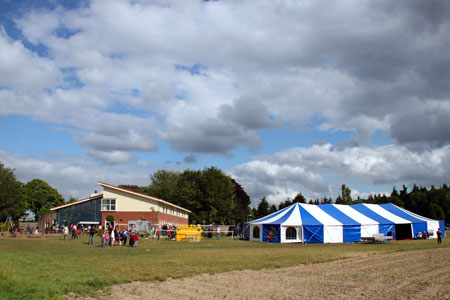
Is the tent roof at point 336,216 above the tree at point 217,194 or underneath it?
underneath

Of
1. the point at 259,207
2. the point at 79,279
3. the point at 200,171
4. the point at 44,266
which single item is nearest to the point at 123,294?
the point at 79,279

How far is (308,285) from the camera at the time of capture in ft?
33.5

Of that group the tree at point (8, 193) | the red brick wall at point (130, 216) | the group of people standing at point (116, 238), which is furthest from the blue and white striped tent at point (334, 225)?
the tree at point (8, 193)

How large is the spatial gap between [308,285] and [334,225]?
2251 centimetres

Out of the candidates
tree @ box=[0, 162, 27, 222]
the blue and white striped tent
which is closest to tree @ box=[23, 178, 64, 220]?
tree @ box=[0, 162, 27, 222]

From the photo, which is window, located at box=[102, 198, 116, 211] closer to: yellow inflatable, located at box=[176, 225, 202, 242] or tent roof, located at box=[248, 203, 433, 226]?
yellow inflatable, located at box=[176, 225, 202, 242]

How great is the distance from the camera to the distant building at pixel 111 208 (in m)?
46.8

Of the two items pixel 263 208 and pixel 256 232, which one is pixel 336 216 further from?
pixel 263 208

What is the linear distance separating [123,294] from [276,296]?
345 cm

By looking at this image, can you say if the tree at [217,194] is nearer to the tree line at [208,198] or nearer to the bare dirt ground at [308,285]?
the tree line at [208,198]

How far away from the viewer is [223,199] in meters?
63.6

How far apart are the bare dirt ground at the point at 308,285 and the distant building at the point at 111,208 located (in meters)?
35.4

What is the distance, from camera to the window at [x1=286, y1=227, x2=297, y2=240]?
31.8 metres

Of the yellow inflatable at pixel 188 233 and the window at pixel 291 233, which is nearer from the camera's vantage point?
the window at pixel 291 233
